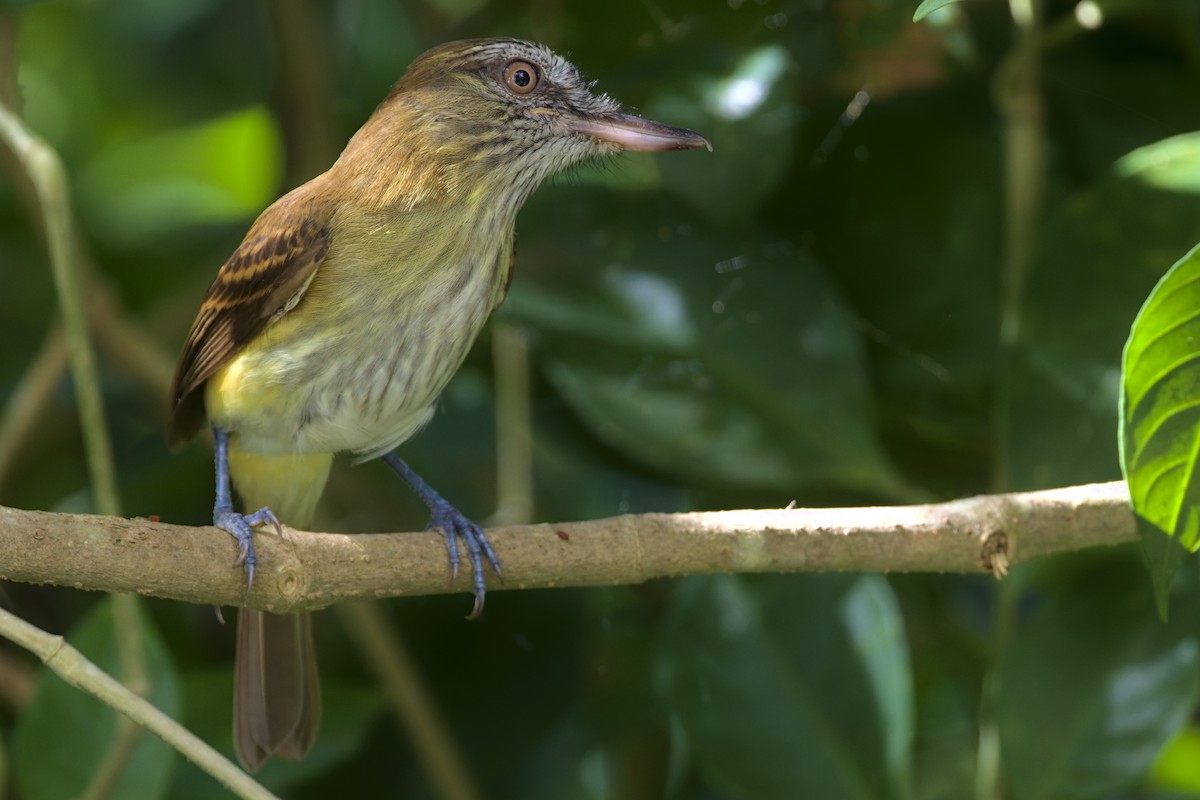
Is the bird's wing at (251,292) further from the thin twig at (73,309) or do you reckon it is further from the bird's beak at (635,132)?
the bird's beak at (635,132)

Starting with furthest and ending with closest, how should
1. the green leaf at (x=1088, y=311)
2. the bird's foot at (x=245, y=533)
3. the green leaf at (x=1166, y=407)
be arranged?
the green leaf at (x=1088, y=311), the bird's foot at (x=245, y=533), the green leaf at (x=1166, y=407)

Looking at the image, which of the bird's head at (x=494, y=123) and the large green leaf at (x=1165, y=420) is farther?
the bird's head at (x=494, y=123)

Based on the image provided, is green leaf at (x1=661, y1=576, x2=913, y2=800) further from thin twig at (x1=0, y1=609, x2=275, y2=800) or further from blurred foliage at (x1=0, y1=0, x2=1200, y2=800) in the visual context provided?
thin twig at (x1=0, y1=609, x2=275, y2=800)

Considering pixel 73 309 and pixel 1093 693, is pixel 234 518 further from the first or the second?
pixel 1093 693

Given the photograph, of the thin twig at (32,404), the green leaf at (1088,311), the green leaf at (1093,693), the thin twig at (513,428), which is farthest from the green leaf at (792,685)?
the thin twig at (32,404)

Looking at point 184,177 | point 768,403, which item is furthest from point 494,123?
point 184,177

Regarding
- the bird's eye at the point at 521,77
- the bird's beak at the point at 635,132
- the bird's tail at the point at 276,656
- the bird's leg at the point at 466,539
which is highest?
the bird's eye at the point at 521,77

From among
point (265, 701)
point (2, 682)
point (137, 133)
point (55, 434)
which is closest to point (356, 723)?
point (265, 701)
